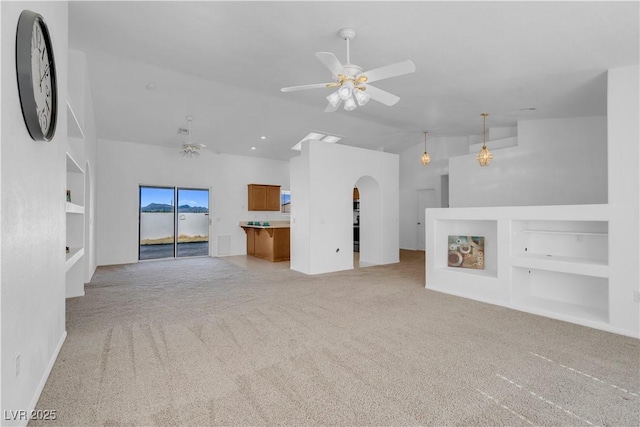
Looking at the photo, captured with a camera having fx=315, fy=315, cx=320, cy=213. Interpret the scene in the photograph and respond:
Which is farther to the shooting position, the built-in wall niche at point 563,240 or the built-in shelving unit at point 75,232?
the built-in shelving unit at point 75,232

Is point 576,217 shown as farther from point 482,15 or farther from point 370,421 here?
point 370,421

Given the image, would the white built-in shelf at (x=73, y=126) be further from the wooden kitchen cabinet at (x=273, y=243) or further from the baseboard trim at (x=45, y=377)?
the wooden kitchen cabinet at (x=273, y=243)

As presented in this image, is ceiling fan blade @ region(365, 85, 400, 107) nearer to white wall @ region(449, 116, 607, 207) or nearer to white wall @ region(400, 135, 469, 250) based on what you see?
white wall @ region(449, 116, 607, 207)

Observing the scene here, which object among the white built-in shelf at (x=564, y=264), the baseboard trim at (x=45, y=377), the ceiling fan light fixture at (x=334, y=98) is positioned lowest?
the baseboard trim at (x=45, y=377)

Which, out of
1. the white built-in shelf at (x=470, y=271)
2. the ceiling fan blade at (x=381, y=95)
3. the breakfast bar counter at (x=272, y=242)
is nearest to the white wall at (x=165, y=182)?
the breakfast bar counter at (x=272, y=242)

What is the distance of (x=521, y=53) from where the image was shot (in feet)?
11.6

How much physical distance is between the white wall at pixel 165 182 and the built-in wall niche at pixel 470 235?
6.22 metres

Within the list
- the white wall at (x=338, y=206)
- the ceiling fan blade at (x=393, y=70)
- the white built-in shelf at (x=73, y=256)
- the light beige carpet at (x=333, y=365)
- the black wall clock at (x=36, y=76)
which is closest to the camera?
the black wall clock at (x=36, y=76)

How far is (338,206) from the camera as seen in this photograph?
6.82m

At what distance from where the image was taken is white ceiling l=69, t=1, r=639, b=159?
300 centimetres

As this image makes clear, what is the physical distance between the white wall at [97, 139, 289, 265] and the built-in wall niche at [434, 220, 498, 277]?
622 cm

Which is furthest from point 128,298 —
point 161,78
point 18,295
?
point 161,78

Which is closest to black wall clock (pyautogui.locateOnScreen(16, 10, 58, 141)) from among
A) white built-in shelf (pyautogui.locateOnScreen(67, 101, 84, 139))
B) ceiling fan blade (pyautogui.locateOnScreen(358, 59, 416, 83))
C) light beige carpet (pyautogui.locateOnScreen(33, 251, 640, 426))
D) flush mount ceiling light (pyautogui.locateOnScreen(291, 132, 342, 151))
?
white built-in shelf (pyautogui.locateOnScreen(67, 101, 84, 139))

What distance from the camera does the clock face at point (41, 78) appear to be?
200 cm
